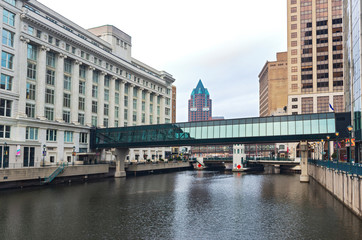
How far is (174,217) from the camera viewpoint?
119ft

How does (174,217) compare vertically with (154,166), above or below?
above

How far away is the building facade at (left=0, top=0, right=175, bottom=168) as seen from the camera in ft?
232

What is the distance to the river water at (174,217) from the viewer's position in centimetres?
2889

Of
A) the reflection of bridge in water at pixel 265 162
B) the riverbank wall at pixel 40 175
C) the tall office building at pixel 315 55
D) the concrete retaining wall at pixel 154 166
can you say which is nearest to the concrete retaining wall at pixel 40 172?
the riverbank wall at pixel 40 175

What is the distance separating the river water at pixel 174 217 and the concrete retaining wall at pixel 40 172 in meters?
5.48

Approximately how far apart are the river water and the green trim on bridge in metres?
22.2

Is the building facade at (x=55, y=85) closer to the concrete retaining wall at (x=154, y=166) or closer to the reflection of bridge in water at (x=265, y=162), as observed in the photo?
the concrete retaining wall at (x=154, y=166)

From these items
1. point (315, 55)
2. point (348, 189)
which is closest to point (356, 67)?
point (348, 189)

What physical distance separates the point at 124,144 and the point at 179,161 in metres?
53.1

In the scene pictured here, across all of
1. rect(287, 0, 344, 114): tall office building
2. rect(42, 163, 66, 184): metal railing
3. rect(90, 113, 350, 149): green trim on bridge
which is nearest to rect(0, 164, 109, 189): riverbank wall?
rect(42, 163, 66, 184): metal railing

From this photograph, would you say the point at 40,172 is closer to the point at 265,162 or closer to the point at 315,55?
the point at 265,162

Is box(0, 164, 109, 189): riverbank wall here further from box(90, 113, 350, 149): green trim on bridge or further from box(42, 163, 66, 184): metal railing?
box(90, 113, 350, 149): green trim on bridge

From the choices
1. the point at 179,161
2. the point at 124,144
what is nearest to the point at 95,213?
the point at 124,144

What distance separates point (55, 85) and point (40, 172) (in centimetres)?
2893
